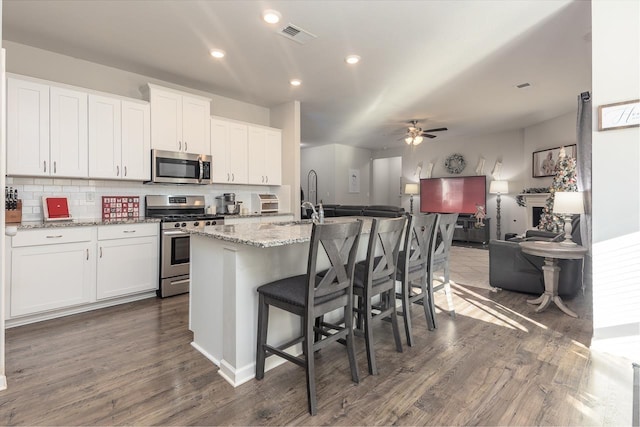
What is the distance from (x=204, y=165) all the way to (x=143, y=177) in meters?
0.75

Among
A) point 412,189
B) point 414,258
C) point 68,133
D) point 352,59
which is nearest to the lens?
point 414,258

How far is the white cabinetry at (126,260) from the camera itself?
336 centimetres

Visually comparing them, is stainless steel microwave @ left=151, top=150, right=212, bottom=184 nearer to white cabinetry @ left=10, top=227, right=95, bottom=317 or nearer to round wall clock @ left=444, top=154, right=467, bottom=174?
white cabinetry @ left=10, top=227, right=95, bottom=317

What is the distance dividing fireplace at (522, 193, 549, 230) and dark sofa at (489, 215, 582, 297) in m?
2.91

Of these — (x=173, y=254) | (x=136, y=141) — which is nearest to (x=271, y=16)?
(x=136, y=141)

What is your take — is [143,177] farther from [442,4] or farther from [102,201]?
[442,4]

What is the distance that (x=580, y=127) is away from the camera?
3533 millimetres

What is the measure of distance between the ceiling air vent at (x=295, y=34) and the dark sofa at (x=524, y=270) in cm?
321

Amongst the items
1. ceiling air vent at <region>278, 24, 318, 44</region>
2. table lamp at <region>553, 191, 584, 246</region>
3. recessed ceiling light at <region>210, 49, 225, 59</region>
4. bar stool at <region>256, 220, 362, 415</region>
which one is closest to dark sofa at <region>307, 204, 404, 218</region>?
table lamp at <region>553, 191, 584, 246</region>

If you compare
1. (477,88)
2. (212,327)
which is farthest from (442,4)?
(212,327)

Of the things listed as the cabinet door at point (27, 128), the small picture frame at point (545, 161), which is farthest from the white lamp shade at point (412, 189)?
the cabinet door at point (27, 128)

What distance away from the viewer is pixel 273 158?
17.3 feet

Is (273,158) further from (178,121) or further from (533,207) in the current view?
(533,207)

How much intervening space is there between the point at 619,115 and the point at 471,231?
6004 millimetres
